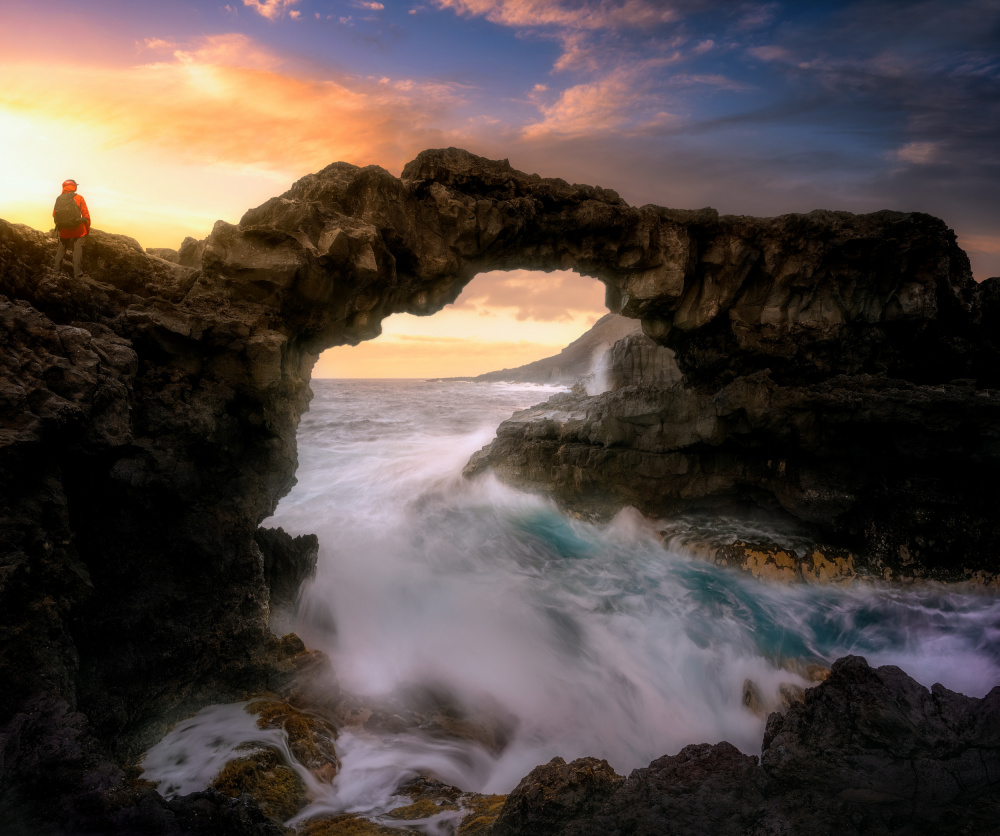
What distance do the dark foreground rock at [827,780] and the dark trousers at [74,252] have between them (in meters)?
6.47

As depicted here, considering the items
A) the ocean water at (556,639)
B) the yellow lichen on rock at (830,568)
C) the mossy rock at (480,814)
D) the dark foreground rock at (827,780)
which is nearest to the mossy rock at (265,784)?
the ocean water at (556,639)

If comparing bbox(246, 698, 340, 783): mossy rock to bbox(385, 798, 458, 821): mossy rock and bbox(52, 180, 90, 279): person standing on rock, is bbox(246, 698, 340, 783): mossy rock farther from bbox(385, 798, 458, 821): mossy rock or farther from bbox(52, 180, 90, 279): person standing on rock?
bbox(52, 180, 90, 279): person standing on rock

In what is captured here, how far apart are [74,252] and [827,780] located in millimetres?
7915

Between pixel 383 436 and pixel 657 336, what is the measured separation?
1735 cm

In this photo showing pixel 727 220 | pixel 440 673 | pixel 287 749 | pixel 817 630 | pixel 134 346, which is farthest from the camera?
pixel 727 220

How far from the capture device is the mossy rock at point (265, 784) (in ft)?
14.0

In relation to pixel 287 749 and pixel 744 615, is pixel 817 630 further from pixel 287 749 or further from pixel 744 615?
pixel 287 749

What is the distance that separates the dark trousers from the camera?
5281 millimetres

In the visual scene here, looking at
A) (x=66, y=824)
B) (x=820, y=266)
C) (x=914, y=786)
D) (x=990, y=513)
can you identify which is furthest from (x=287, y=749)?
(x=990, y=513)

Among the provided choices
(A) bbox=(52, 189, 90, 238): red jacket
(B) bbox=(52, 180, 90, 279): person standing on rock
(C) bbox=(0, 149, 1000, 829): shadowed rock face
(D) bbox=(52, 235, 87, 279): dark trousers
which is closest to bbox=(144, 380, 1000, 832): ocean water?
(C) bbox=(0, 149, 1000, 829): shadowed rock face

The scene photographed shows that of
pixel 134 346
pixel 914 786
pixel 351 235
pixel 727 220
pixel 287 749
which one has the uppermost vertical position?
pixel 727 220

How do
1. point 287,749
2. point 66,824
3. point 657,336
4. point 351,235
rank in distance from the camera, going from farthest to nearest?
point 657,336 → point 351,235 → point 287,749 → point 66,824

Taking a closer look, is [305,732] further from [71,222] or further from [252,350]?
[71,222]

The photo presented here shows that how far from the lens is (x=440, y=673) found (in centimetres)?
745
